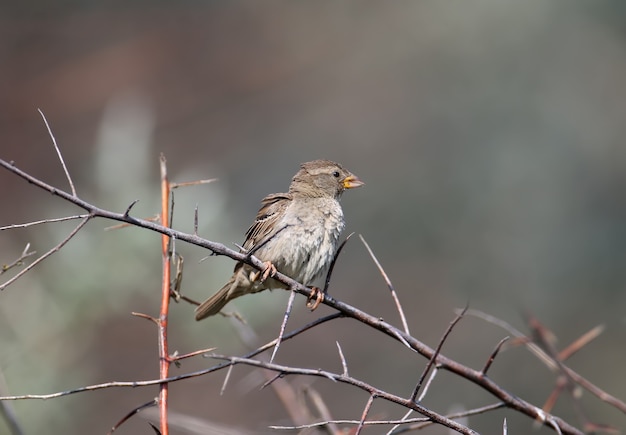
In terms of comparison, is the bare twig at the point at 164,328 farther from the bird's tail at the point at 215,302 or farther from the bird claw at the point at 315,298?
the bird's tail at the point at 215,302

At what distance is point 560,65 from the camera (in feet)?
42.4

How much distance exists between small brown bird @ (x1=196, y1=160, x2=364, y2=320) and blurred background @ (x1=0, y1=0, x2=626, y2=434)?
855 mm

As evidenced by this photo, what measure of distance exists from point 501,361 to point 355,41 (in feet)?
32.0

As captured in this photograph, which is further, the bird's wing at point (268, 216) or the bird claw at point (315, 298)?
the bird's wing at point (268, 216)

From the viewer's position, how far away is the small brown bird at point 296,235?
160 inches

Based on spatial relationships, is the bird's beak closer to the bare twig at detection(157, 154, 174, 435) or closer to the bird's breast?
the bird's breast

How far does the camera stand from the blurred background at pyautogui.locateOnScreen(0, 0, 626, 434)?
625 cm

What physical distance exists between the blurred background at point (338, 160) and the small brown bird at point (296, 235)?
855mm

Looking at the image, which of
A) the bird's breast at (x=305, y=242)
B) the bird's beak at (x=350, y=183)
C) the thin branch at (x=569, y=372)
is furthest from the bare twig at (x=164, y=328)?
the bird's beak at (x=350, y=183)

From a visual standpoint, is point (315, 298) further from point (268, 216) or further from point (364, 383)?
point (364, 383)

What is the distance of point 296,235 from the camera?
4.11 meters

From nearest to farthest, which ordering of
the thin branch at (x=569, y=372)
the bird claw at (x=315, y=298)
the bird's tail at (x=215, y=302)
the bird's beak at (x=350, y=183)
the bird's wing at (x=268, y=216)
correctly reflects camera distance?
the thin branch at (x=569, y=372) < the bird claw at (x=315, y=298) < the bird's tail at (x=215, y=302) < the bird's wing at (x=268, y=216) < the bird's beak at (x=350, y=183)

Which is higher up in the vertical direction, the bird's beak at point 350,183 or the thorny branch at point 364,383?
the bird's beak at point 350,183

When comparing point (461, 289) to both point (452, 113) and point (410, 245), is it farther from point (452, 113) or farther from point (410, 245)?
point (452, 113)
